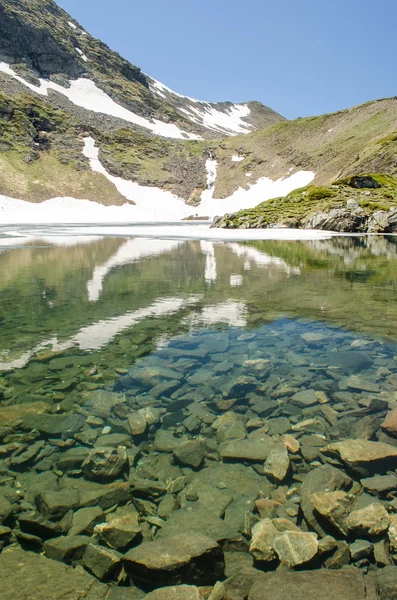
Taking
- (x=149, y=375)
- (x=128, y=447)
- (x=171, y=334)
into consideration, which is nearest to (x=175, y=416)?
(x=128, y=447)

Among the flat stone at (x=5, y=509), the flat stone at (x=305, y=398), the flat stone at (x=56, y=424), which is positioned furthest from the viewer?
the flat stone at (x=305, y=398)

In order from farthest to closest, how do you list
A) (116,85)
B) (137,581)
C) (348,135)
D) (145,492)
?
(116,85) < (348,135) < (145,492) < (137,581)

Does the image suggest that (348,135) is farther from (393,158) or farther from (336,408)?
(336,408)

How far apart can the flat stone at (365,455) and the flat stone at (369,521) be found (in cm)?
76

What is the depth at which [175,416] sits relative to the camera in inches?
252

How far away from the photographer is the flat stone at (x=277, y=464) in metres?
4.93

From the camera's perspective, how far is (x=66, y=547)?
380 centimetres

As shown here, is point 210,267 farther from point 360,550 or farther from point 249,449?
point 360,550

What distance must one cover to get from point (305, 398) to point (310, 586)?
3832mm

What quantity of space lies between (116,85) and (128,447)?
738 ft

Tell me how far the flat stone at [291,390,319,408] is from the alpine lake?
0.12 ft

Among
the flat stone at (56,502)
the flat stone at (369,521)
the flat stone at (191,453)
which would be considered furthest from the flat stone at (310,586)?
the flat stone at (56,502)

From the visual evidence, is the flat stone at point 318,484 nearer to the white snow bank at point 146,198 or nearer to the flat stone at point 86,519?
A: the flat stone at point 86,519

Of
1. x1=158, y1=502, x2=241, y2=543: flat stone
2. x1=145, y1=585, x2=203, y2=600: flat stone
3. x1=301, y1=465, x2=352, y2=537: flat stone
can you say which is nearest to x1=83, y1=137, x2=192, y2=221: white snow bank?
x1=301, y1=465, x2=352, y2=537: flat stone
